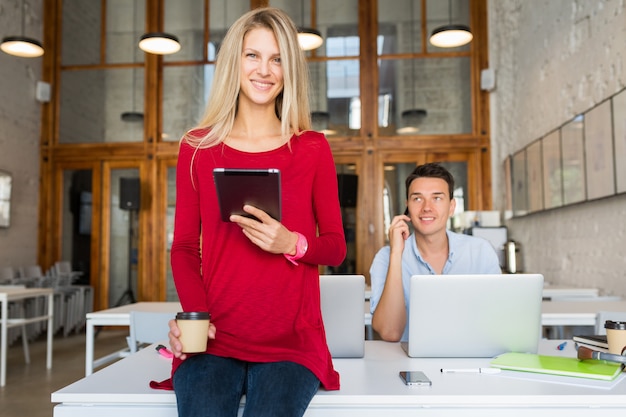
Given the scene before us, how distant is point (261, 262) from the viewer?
4.28 ft

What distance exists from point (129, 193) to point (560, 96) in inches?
210

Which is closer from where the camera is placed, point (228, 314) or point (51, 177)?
point (228, 314)

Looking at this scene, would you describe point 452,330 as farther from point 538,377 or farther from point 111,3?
point 111,3

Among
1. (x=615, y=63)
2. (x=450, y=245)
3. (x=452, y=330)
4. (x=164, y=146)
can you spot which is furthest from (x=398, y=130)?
(x=452, y=330)

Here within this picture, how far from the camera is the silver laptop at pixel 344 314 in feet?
5.55

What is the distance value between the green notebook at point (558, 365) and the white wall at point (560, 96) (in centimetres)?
282

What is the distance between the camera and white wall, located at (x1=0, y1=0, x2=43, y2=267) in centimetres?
741

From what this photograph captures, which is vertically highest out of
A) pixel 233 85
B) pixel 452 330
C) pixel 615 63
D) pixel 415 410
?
pixel 615 63

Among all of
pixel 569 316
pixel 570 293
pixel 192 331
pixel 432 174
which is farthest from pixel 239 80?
pixel 570 293

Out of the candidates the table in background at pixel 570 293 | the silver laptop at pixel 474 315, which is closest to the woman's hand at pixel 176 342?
the silver laptop at pixel 474 315

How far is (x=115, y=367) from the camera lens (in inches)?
59.5

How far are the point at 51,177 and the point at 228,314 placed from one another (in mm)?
7739

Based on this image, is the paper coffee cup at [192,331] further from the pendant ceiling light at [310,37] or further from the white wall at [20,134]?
the white wall at [20,134]

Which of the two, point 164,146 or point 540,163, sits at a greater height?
point 164,146
